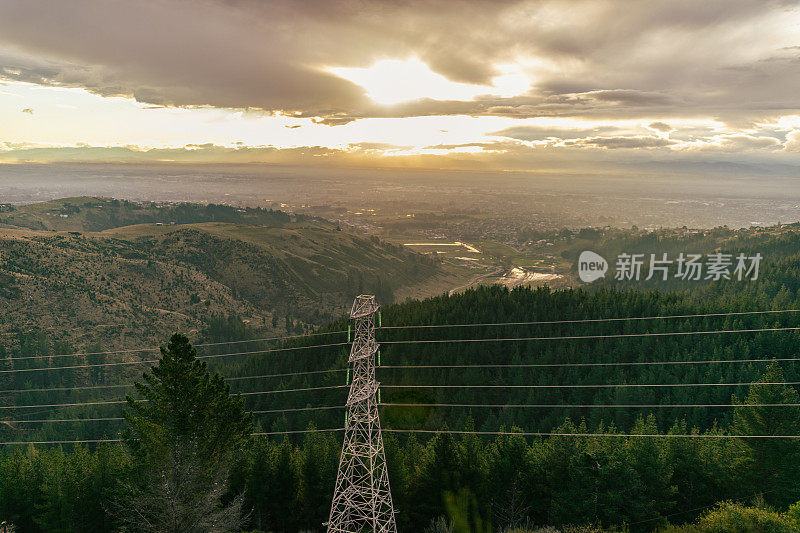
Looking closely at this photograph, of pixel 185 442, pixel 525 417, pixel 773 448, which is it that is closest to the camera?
pixel 185 442

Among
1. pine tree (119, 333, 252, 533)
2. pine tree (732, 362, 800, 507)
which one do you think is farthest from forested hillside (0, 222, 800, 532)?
pine tree (119, 333, 252, 533)

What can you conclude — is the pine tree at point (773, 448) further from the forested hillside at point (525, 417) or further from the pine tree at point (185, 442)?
the pine tree at point (185, 442)

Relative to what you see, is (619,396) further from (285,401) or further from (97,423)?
(97,423)

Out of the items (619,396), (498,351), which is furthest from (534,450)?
(498,351)

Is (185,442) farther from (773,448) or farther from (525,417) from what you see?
(525,417)

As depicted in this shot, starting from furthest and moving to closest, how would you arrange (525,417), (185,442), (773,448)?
(525,417)
(773,448)
(185,442)

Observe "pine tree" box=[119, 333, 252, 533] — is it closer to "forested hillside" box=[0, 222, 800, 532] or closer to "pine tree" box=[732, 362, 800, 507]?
"forested hillside" box=[0, 222, 800, 532]

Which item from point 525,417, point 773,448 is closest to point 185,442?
point 773,448

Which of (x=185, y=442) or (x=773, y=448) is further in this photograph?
(x=773, y=448)

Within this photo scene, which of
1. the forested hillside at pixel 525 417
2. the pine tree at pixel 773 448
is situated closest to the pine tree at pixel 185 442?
the forested hillside at pixel 525 417
